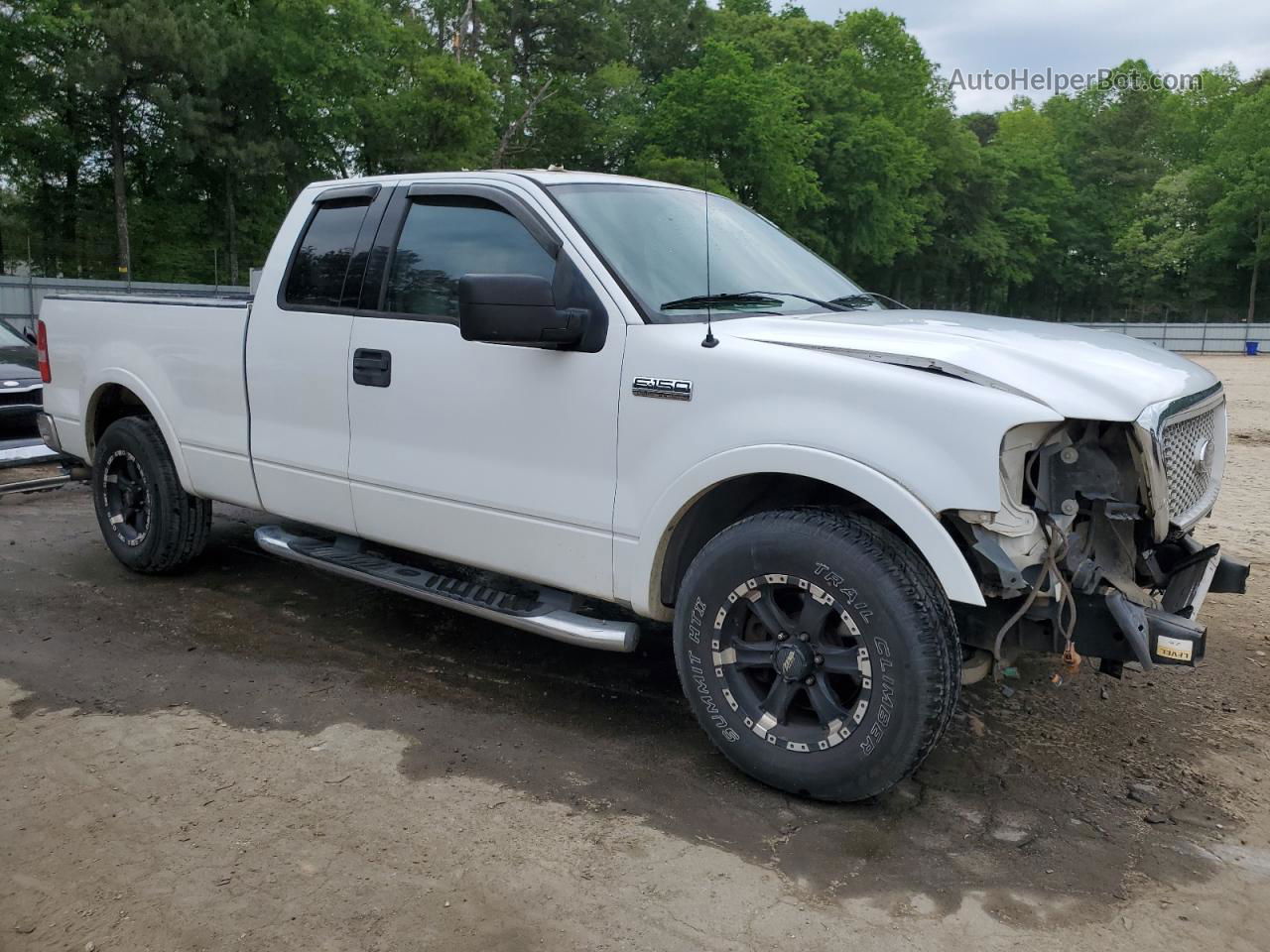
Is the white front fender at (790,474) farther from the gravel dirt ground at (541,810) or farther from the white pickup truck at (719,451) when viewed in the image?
the gravel dirt ground at (541,810)

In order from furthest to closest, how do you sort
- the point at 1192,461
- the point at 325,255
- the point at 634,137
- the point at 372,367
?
the point at 634,137
the point at 325,255
the point at 372,367
the point at 1192,461

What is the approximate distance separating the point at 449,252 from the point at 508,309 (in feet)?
3.06

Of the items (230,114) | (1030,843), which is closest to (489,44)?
(230,114)

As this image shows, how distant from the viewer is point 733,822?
10.9ft

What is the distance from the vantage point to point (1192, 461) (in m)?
3.56

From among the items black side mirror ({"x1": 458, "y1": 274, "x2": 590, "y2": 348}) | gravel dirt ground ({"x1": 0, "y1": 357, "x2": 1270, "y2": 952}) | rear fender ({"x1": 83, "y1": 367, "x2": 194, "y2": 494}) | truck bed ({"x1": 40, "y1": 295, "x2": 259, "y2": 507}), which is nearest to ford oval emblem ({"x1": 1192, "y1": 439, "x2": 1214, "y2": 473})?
gravel dirt ground ({"x1": 0, "y1": 357, "x2": 1270, "y2": 952})

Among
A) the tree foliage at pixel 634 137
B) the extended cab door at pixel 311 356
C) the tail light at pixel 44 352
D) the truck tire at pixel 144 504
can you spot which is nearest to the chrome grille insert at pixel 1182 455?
the extended cab door at pixel 311 356

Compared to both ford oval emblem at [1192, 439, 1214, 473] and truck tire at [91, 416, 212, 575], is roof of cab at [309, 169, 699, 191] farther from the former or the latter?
ford oval emblem at [1192, 439, 1214, 473]

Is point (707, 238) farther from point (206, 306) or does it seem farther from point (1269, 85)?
point (1269, 85)

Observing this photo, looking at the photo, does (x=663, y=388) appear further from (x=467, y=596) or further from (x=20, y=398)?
(x=20, y=398)

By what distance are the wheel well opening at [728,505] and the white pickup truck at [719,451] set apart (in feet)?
0.04

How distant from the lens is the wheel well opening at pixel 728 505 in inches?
142

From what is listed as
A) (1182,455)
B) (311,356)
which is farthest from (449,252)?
(1182,455)

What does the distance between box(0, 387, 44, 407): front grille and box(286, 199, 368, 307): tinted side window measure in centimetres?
474
